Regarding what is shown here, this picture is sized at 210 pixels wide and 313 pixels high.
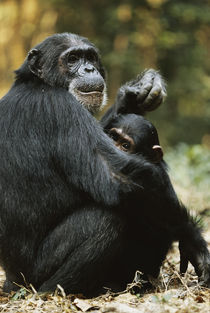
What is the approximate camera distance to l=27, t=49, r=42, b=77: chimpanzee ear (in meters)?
5.26

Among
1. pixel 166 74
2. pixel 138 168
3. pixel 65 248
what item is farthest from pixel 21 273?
pixel 166 74

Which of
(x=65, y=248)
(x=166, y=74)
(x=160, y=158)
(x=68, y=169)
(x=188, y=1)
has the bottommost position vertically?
(x=65, y=248)

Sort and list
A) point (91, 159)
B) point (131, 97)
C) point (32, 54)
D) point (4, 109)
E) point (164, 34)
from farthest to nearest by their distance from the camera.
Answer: point (164, 34) < point (131, 97) < point (32, 54) < point (4, 109) < point (91, 159)

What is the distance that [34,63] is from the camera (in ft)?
17.4

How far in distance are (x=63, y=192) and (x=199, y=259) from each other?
4.74 ft

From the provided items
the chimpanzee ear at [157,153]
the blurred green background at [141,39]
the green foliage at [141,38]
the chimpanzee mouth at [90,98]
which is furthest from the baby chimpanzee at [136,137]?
the green foliage at [141,38]

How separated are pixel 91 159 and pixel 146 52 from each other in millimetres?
16740

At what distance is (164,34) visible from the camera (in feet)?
60.0

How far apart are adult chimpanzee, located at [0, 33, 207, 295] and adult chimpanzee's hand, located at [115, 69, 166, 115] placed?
4.58ft

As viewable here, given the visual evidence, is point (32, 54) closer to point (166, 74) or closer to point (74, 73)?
point (74, 73)

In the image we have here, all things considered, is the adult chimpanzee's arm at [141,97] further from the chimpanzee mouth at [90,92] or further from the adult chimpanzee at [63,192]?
the adult chimpanzee at [63,192]

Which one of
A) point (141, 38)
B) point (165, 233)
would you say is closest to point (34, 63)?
point (165, 233)

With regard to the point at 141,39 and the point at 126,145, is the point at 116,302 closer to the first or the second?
the point at 126,145

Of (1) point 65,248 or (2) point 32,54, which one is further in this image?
(2) point 32,54
